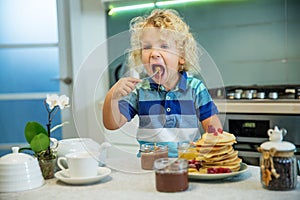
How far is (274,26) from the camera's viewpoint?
231 cm

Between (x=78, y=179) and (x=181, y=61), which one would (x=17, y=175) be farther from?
(x=181, y=61)

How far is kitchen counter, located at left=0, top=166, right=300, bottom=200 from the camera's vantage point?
846mm

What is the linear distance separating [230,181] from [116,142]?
1.14 ft

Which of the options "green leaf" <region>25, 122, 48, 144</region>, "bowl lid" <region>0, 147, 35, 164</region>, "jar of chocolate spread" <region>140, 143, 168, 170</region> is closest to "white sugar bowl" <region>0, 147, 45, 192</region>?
"bowl lid" <region>0, 147, 35, 164</region>

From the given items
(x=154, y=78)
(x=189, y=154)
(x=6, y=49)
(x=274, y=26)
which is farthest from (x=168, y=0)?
(x=189, y=154)

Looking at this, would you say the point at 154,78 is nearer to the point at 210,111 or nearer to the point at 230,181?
the point at 210,111

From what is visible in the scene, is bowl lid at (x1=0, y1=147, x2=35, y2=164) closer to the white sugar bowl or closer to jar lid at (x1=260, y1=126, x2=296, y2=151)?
the white sugar bowl

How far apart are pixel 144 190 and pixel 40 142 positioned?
1.04ft

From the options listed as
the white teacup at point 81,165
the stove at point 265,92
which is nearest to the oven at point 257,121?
the stove at point 265,92

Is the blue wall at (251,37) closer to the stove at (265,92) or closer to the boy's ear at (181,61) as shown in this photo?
the stove at (265,92)

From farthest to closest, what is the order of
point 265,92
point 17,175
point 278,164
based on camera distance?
point 265,92 < point 17,175 < point 278,164

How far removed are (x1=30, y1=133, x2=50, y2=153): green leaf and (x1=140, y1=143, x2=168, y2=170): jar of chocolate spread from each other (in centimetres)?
24

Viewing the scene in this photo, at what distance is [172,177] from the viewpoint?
0.87 m

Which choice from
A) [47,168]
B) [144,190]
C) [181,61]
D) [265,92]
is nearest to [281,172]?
[144,190]
